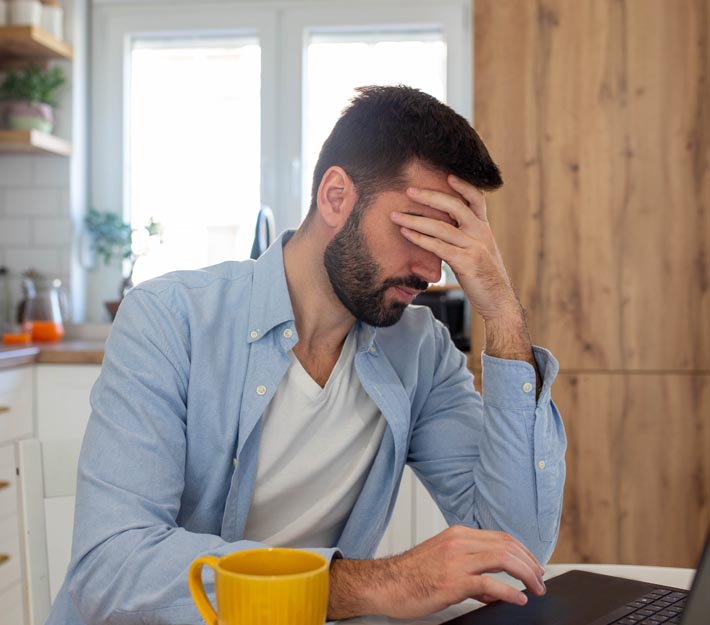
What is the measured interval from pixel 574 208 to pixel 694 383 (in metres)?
0.59

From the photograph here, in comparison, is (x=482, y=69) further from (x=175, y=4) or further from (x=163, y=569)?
(x=163, y=569)

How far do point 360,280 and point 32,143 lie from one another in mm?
2164

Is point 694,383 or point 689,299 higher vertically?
point 689,299

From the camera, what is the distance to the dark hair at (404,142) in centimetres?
126

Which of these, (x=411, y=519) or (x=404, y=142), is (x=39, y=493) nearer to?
(x=404, y=142)

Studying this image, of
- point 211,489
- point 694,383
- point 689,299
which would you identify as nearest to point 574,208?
point 689,299

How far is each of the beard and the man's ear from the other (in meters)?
0.01

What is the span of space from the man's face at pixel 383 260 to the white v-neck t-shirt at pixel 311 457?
0.12m

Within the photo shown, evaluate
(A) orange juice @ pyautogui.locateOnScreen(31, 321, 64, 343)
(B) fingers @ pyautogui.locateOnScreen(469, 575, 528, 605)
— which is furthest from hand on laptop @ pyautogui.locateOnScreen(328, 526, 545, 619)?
(A) orange juice @ pyautogui.locateOnScreen(31, 321, 64, 343)

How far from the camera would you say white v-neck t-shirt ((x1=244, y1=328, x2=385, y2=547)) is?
1271mm

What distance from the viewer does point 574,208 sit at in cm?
240

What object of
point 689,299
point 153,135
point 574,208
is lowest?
point 689,299

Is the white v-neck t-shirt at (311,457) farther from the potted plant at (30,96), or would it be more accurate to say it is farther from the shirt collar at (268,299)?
the potted plant at (30,96)

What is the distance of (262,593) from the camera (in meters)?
0.60
